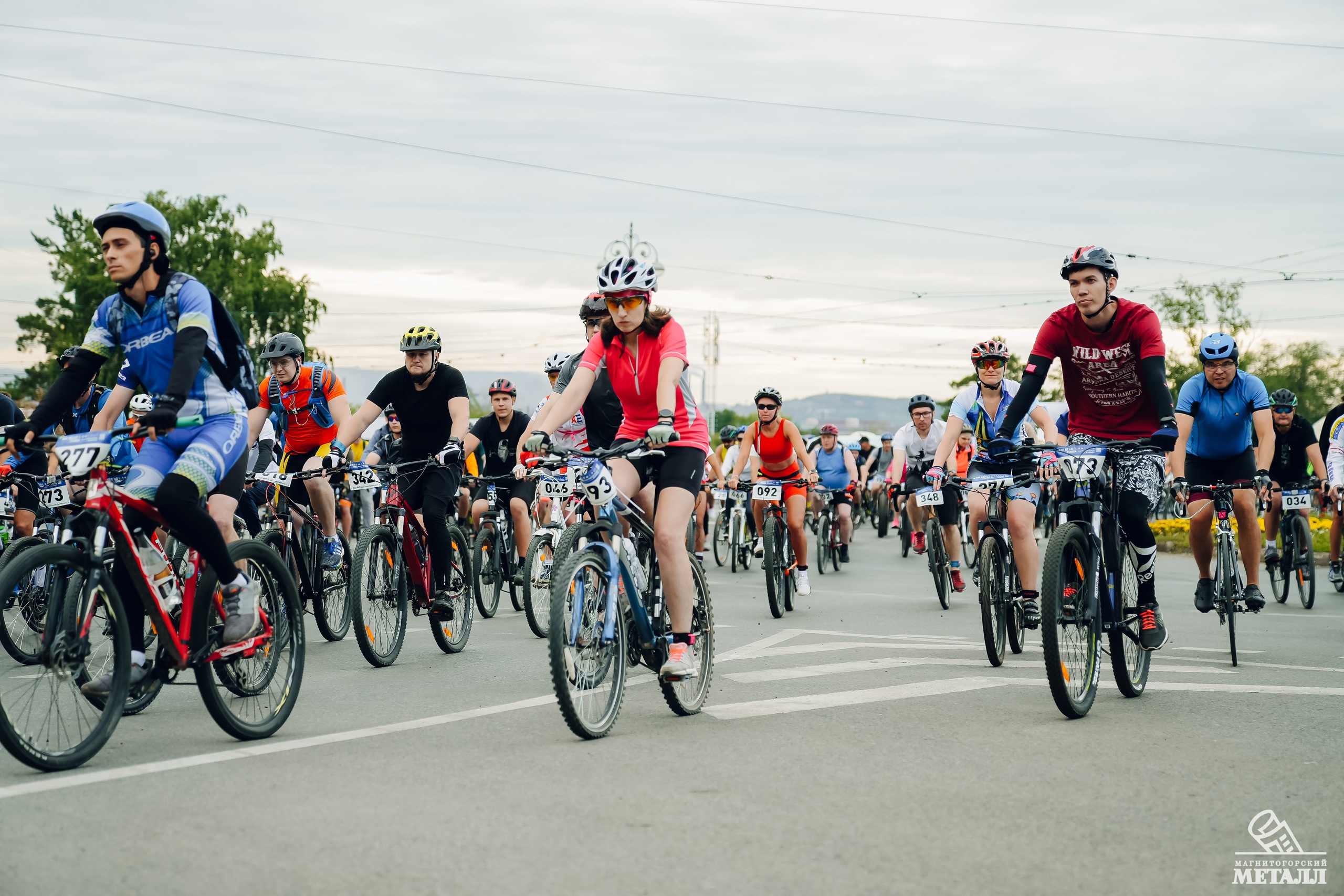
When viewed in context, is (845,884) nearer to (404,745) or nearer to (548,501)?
(404,745)

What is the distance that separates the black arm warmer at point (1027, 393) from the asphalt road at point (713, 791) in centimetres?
145

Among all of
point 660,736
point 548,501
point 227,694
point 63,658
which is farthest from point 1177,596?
point 63,658

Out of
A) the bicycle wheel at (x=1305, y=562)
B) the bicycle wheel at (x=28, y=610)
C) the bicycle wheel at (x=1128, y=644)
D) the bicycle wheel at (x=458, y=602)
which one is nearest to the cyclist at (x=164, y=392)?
the bicycle wheel at (x=28, y=610)

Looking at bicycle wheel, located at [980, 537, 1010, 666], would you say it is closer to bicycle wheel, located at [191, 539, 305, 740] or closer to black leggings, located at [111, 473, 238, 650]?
bicycle wheel, located at [191, 539, 305, 740]

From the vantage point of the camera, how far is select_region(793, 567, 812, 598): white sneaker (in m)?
13.7

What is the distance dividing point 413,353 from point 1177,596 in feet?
29.3

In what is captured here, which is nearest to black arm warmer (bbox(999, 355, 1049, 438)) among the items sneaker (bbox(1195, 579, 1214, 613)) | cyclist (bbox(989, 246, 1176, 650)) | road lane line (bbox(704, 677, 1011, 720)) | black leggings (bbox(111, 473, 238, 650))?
cyclist (bbox(989, 246, 1176, 650))

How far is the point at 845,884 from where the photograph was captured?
393 centimetres

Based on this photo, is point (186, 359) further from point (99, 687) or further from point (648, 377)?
point (648, 377)

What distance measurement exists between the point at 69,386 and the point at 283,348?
4188 mm

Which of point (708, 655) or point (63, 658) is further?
point (708, 655)

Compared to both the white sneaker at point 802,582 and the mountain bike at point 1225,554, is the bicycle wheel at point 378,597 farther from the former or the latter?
the white sneaker at point 802,582

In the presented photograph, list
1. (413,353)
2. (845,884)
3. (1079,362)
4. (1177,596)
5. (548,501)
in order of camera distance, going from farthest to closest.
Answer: (1177,596) → (548,501) → (413,353) → (1079,362) → (845,884)

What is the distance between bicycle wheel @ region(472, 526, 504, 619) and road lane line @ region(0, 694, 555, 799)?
472 centimetres
